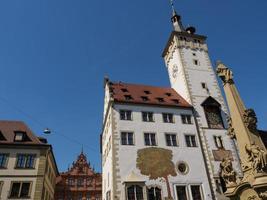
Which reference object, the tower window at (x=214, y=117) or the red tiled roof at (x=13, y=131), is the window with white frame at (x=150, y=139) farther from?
the red tiled roof at (x=13, y=131)

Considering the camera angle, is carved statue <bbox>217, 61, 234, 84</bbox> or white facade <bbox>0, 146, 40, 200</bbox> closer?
carved statue <bbox>217, 61, 234, 84</bbox>

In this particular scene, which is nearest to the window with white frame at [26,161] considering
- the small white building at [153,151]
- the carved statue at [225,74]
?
the small white building at [153,151]

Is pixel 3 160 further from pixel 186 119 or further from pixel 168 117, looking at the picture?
pixel 186 119

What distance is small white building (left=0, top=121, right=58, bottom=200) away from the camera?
2392 centimetres

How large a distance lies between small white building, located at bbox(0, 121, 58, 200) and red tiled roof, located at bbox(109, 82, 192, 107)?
10.7 metres

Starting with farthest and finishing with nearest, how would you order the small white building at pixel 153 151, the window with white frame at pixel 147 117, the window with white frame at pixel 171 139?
1. the window with white frame at pixel 147 117
2. the window with white frame at pixel 171 139
3. the small white building at pixel 153 151

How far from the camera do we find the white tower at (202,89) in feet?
84.8

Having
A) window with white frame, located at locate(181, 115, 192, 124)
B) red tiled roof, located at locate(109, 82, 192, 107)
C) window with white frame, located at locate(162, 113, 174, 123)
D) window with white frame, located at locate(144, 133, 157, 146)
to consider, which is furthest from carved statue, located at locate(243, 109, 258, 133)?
red tiled roof, located at locate(109, 82, 192, 107)

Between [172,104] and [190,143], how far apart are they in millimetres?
5251

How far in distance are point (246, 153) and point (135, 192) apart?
1336 cm

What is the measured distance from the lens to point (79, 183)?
53812 millimetres

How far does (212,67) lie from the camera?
35.1 m

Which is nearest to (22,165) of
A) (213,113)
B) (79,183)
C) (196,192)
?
(196,192)

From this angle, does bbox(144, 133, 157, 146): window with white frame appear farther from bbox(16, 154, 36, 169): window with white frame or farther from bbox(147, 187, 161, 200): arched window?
bbox(16, 154, 36, 169): window with white frame
